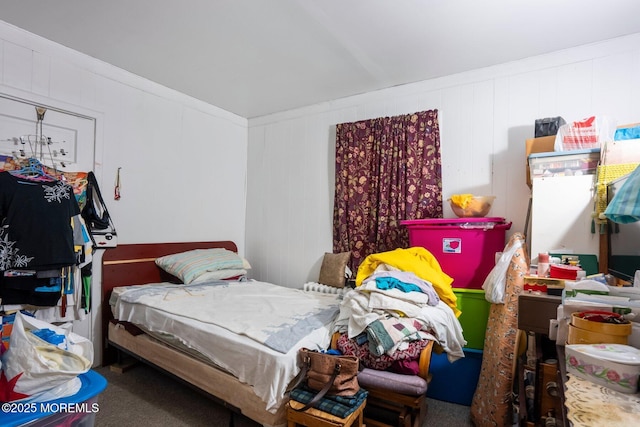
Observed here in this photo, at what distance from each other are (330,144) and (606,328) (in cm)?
290

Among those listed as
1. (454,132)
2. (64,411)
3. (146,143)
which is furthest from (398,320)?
(146,143)

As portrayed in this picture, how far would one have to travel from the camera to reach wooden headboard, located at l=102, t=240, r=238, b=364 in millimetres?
2818

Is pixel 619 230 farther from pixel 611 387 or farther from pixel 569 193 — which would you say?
pixel 611 387

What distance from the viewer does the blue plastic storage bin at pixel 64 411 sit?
0.96m

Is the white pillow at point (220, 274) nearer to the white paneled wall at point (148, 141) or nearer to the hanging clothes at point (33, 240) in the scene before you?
the white paneled wall at point (148, 141)

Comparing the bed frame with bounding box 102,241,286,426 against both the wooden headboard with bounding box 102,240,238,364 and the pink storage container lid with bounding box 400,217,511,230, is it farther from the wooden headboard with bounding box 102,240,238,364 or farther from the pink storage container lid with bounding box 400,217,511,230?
the pink storage container lid with bounding box 400,217,511,230

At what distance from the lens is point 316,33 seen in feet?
7.54

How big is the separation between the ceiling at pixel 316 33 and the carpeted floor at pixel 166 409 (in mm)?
2471

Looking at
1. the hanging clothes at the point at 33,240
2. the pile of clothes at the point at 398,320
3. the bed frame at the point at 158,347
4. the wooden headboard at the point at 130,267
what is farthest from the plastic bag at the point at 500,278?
the hanging clothes at the point at 33,240

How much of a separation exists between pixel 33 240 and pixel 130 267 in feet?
2.84

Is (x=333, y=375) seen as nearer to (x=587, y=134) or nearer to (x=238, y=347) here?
(x=238, y=347)

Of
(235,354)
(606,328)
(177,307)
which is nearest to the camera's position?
(606,328)

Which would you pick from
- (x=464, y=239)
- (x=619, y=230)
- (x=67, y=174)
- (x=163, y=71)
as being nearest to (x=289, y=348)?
(x=464, y=239)

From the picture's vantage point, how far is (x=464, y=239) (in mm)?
2498
